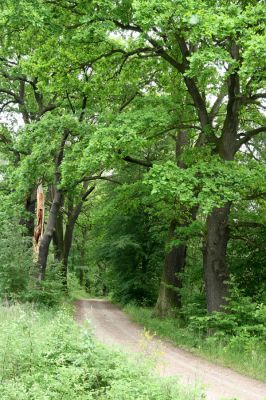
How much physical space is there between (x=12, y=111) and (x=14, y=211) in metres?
9.36

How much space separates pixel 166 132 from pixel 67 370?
12.8m

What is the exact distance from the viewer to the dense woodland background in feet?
38.6

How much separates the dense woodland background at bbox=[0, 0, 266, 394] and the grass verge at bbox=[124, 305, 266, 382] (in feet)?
0.33

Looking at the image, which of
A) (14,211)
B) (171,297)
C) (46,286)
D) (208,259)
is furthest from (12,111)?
(208,259)

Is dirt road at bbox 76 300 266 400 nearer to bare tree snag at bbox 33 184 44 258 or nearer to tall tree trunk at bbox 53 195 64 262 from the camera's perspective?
bare tree snag at bbox 33 184 44 258

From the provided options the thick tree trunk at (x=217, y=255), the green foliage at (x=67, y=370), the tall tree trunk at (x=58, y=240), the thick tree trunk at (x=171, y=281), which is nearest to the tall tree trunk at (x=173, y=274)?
the thick tree trunk at (x=171, y=281)

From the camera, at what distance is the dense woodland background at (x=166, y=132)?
11.8 metres

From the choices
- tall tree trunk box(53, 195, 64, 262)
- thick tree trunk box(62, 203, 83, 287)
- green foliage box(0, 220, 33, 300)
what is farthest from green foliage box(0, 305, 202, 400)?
tall tree trunk box(53, 195, 64, 262)

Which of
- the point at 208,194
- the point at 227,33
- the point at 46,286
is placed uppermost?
the point at 227,33

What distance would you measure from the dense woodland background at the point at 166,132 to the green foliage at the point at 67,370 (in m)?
4.97

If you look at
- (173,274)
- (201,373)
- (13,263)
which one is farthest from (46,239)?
(201,373)

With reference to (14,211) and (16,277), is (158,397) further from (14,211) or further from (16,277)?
(14,211)

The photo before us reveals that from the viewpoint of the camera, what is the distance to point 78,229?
47219 mm

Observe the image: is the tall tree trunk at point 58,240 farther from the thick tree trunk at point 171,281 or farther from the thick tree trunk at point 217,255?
the thick tree trunk at point 217,255
